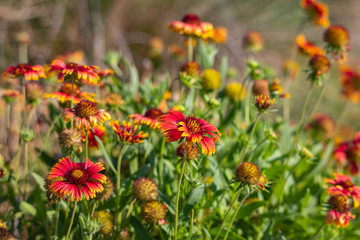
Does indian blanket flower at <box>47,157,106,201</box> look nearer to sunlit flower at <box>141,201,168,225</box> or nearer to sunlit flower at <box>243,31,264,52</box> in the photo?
sunlit flower at <box>141,201,168,225</box>

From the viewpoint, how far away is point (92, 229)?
1011 mm

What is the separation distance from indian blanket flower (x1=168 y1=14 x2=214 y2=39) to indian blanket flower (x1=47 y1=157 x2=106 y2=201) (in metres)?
0.89

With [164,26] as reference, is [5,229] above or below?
below

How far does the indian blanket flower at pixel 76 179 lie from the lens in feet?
2.87

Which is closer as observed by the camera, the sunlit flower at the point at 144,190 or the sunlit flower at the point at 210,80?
the sunlit flower at the point at 144,190

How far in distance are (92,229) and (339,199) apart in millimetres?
804

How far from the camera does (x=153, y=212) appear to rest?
1.06 meters

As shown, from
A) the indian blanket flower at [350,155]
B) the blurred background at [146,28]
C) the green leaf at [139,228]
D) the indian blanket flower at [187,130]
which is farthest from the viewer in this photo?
the blurred background at [146,28]

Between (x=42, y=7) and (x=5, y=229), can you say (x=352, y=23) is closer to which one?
(x=42, y=7)

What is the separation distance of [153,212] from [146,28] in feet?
13.1

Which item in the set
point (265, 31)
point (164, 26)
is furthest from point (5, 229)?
point (265, 31)

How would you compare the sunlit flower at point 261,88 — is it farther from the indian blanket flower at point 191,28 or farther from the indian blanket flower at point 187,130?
the indian blanket flower at point 187,130

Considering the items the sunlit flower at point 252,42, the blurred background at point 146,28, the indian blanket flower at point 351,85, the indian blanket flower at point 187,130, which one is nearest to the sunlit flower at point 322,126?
the indian blanket flower at point 351,85

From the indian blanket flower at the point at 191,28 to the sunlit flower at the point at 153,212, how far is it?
88 centimetres
